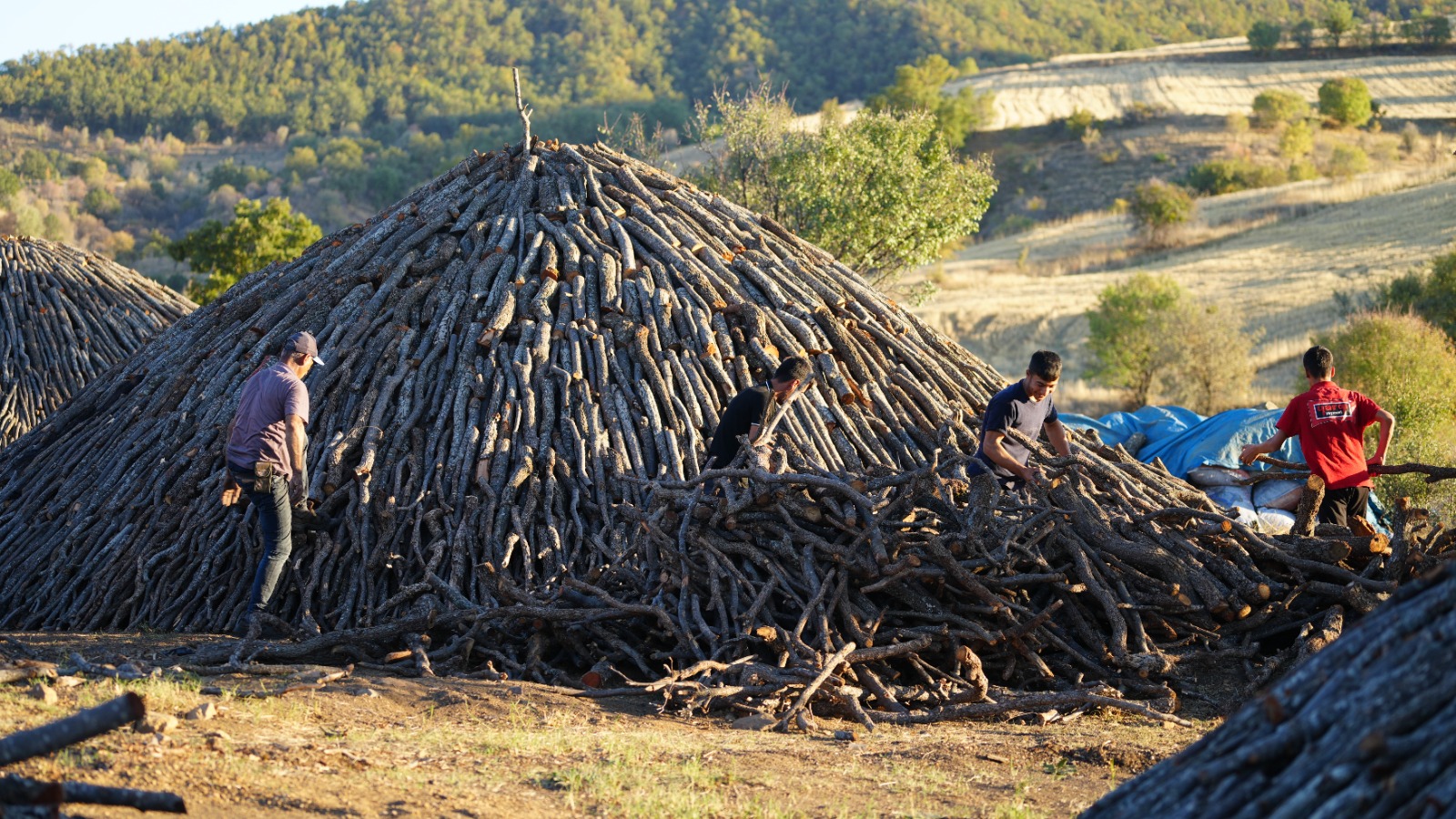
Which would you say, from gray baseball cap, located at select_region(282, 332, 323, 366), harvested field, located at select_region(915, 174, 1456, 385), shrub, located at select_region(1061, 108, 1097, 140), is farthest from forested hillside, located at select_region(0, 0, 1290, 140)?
gray baseball cap, located at select_region(282, 332, 323, 366)

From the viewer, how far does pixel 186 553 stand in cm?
818

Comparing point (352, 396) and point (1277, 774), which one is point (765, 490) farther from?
point (1277, 774)

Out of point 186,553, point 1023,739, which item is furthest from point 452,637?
point 1023,739

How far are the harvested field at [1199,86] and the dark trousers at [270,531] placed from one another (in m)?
55.1

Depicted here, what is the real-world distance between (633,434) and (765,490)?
1.32 metres

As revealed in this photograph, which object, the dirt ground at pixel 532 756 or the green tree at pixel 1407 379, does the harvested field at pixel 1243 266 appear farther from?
the dirt ground at pixel 532 756

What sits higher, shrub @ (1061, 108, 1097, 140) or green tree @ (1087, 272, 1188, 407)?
shrub @ (1061, 108, 1097, 140)

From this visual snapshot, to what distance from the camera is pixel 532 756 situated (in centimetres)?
505

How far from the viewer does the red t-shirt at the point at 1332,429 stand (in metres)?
7.75

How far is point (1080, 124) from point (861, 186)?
139 feet

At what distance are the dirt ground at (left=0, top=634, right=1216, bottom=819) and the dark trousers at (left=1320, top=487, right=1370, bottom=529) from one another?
7.88ft

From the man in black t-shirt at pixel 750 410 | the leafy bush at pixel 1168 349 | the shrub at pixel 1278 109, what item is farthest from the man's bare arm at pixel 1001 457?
the shrub at pixel 1278 109

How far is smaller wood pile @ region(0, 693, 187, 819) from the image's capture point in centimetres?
335

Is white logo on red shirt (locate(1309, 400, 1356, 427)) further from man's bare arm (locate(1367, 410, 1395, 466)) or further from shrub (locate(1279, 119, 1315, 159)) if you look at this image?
shrub (locate(1279, 119, 1315, 159))
